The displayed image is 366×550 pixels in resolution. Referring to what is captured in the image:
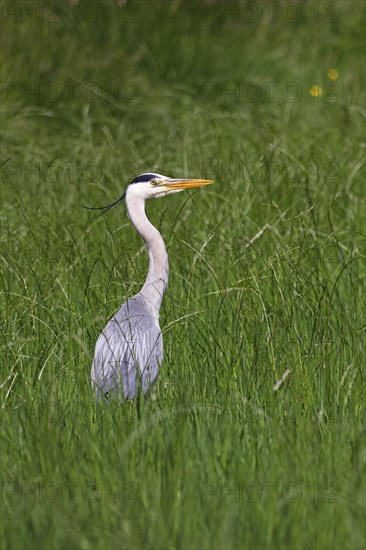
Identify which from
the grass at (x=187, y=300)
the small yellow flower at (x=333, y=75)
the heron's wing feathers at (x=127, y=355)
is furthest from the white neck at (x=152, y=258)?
the small yellow flower at (x=333, y=75)

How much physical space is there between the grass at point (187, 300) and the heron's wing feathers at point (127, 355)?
A: 96mm

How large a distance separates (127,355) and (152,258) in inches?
25.4

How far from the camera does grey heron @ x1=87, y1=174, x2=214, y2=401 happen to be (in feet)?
12.9

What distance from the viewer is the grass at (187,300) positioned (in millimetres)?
3107

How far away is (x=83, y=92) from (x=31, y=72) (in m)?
0.49

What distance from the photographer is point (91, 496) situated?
3186mm

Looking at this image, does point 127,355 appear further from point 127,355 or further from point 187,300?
point 187,300

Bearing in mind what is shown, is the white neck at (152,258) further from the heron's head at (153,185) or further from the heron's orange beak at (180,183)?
the heron's orange beak at (180,183)

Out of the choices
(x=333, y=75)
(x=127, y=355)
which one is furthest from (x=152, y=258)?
(x=333, y=75)

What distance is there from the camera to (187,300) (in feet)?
15.1

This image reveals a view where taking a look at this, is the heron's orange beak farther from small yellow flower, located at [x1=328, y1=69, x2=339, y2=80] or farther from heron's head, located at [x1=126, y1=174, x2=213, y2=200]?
small yellow flower, located at [x1=328, y1=69, x2=339, y2=80]

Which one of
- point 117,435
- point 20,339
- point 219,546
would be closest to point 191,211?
point 20,339

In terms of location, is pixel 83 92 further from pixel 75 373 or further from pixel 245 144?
pixel 75 373

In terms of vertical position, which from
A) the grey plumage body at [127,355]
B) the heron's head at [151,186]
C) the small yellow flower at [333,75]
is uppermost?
the small yellow flower at [333,75]
